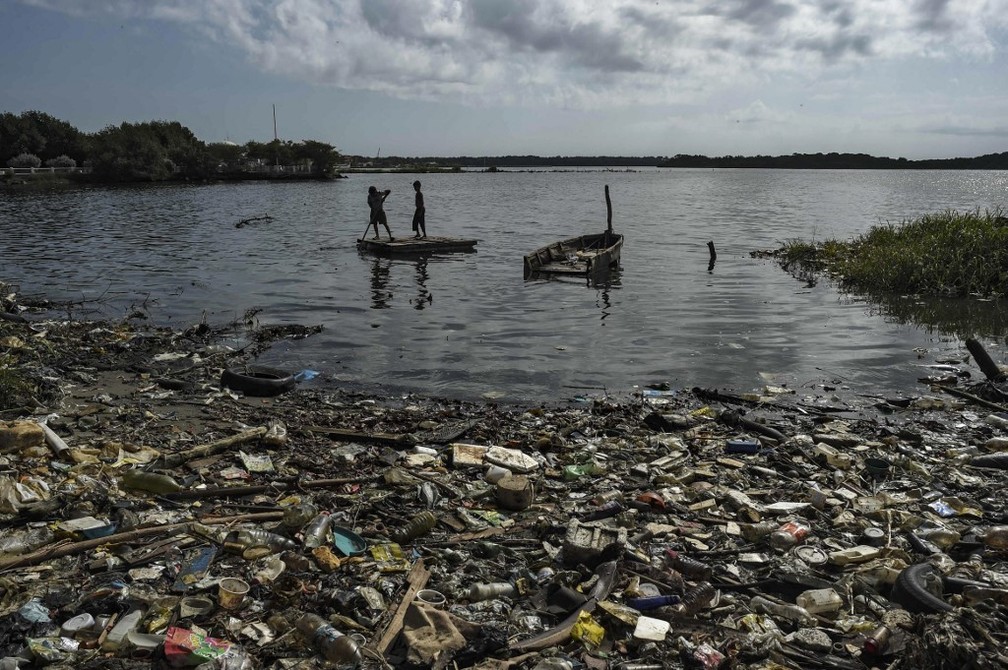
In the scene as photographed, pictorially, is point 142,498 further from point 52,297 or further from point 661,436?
point 52,297

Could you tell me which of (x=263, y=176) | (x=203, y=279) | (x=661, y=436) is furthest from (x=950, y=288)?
(x=263, y=176)

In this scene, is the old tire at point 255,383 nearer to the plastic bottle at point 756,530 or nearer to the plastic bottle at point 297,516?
the plastic bottle at point 297,516

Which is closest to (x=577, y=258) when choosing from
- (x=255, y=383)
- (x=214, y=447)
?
(x=255, y=383)

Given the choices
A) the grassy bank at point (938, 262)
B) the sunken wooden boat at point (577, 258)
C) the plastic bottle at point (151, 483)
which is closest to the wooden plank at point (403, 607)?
the plastic bottle at point (151, 483)

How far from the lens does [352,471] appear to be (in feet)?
21.5

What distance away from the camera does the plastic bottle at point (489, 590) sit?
4426 millimetres

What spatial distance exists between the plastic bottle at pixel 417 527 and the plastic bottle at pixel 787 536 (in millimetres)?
2548

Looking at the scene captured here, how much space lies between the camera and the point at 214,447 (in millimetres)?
6695

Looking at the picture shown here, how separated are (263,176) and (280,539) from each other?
11074cm

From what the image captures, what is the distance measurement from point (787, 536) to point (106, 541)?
4.79 meters

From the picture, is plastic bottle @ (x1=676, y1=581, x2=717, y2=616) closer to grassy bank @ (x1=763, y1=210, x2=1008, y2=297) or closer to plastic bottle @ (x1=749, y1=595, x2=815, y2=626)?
plastic bottle @ (x1=749, y1=595, x2=815, y2=626)

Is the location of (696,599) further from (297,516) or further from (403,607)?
(297,516)

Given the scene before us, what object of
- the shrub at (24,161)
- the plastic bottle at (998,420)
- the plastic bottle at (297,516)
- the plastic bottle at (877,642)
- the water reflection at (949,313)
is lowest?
the water reflection at (949,313)

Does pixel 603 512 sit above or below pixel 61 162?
below
